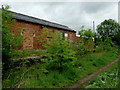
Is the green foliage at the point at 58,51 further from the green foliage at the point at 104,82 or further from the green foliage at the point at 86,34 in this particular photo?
the green foliage at the point at 86,34

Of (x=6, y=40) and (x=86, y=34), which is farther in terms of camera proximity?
(x=86, y=34)

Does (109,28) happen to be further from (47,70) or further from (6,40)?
(6,40)

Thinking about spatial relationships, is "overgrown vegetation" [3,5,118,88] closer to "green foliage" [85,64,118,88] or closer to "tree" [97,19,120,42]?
"green foliage" [85,64,118,88]

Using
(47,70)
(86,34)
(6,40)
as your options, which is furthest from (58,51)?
(86,34)

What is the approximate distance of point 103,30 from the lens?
30.3 metres

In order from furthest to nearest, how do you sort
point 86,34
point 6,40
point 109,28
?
point 109,28 → point 86,34 → point 6,40

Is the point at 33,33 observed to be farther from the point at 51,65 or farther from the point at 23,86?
the point at 23,86

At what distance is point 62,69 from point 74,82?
0.77 meters

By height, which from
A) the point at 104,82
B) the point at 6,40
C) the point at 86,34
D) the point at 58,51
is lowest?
the point at 104,82

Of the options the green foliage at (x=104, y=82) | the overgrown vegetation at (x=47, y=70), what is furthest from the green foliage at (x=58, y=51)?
the green foliage at (x=104, y=82)

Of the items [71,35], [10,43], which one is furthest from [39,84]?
[71,35]

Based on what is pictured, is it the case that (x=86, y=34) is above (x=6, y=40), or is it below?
above

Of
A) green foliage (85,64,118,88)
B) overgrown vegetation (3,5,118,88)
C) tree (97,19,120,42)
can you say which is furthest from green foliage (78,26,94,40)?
tree (97,19,120,42)

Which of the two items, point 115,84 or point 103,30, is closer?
point 115,84
